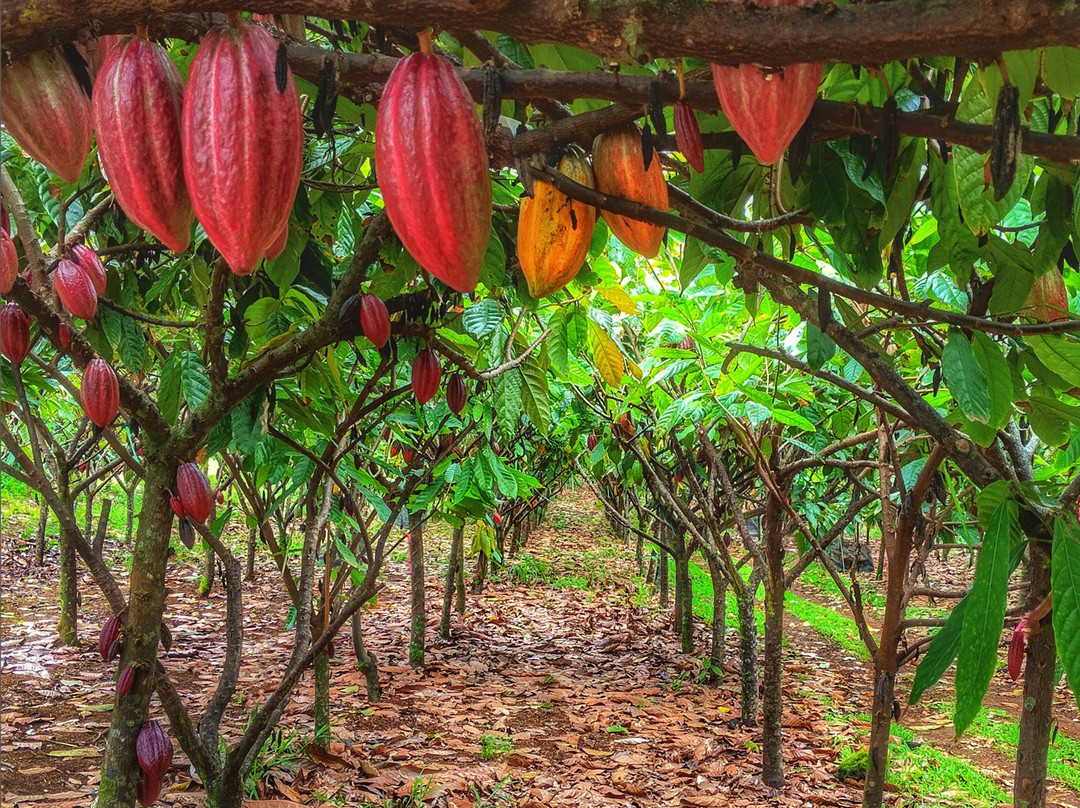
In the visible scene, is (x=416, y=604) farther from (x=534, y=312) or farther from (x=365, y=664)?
(x=534, y=312)

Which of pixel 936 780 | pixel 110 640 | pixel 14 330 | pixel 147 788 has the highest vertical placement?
pixel 14 330

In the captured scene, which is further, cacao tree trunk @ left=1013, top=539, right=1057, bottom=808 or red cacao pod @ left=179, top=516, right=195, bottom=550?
red cacao pod @ left=179, top=516, right=195, bottom=550

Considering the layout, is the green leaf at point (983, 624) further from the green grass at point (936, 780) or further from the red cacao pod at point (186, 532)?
the green grass at point (936, 780)

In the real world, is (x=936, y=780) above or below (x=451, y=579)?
below

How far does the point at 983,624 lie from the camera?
86cm

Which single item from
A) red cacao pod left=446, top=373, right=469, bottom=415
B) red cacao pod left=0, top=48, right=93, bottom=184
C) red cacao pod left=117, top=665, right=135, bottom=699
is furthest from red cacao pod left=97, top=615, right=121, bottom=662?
red cacao pod left=0, top=48, right=93, bottom=184

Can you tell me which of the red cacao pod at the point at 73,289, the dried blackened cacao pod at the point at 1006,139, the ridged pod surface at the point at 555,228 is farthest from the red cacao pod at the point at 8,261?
the dried blackened cacao pod at the point at 1006,139

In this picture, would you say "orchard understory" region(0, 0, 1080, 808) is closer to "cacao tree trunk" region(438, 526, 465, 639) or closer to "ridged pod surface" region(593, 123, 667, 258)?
"ridged pod surface" region(593, 123, 667, 258)

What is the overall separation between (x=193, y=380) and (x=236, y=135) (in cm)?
132

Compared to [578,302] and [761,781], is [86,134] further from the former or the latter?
[761,781]

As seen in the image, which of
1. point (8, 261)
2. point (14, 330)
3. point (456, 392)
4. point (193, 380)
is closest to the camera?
point (8, 261)

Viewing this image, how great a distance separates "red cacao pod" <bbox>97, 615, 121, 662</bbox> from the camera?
64.1 inches

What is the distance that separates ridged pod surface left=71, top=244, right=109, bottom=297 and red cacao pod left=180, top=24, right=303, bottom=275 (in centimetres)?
113

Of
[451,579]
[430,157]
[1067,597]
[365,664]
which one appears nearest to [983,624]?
[1067,597]
